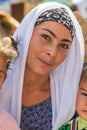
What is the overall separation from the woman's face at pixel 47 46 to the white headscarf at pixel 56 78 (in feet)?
0.13

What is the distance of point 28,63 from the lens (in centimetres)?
179

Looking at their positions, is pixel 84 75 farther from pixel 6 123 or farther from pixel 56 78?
pixel 6 123

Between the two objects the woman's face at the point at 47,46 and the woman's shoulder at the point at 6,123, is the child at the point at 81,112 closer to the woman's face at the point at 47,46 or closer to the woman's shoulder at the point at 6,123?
the woman's face at the point at 47,46

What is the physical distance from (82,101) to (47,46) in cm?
31

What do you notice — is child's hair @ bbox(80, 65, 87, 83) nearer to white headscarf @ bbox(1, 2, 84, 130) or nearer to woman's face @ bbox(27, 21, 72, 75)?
white headscarf @ bbox(1, 2, 84, 130)

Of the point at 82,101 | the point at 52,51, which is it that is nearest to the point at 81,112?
the point at 82,101

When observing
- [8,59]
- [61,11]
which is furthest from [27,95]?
[61,11]

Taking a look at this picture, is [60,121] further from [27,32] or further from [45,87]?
Result: [27,32]

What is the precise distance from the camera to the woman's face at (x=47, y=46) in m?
1.71

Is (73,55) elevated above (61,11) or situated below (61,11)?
below

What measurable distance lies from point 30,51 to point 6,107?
1.01 feet

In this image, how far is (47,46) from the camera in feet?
5.63

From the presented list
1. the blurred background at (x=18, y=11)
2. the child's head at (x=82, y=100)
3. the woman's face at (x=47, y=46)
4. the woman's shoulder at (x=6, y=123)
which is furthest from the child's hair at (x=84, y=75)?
the woman's shoulder at (x=6, y=123)

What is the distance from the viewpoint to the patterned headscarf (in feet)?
5.78
